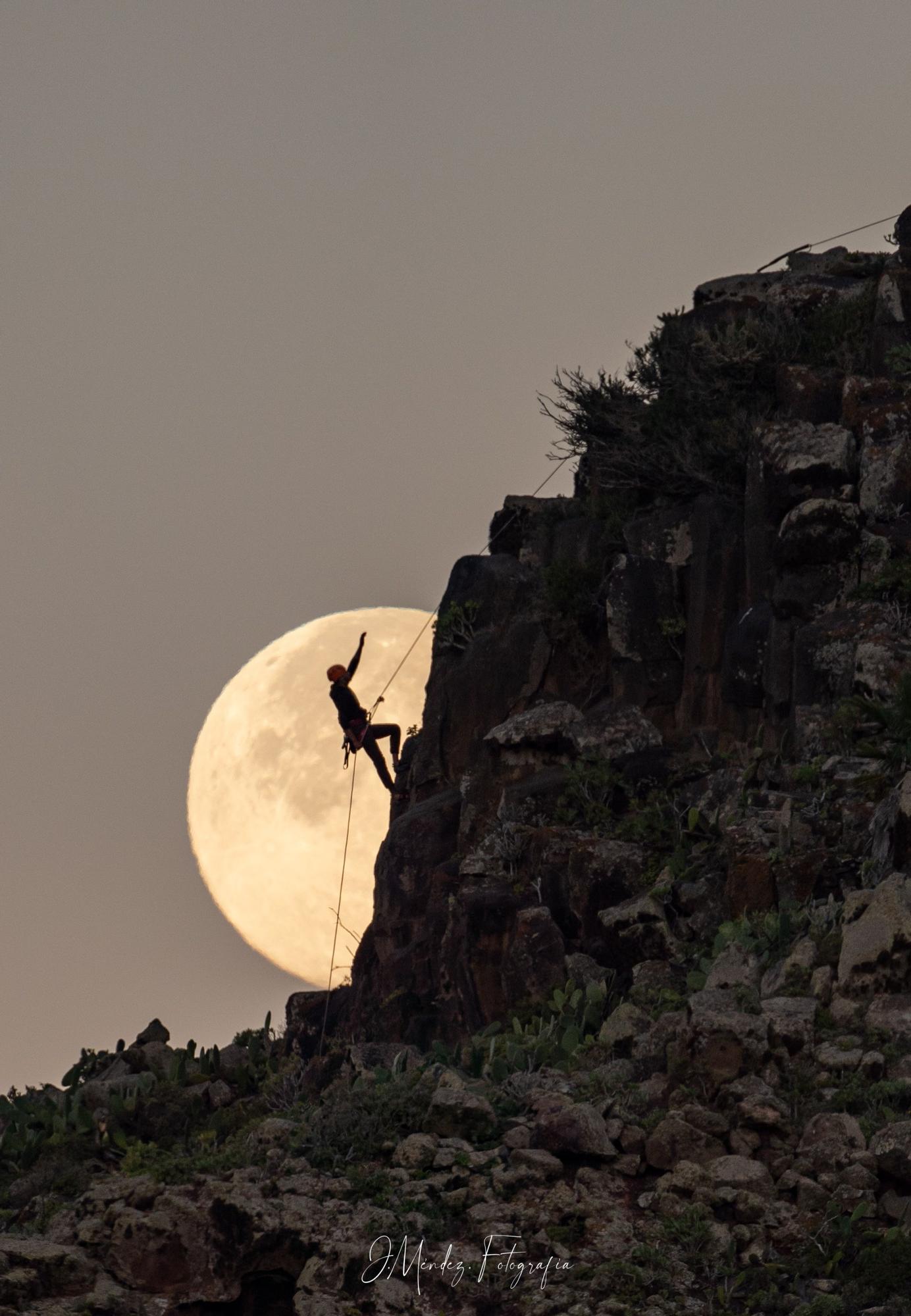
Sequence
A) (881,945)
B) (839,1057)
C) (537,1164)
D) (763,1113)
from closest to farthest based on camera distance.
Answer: (537,1164) → (763,1113) → (839,1057) → (881,945)

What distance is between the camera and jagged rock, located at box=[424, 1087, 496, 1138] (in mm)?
14930

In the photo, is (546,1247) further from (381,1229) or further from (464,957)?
(464,957)

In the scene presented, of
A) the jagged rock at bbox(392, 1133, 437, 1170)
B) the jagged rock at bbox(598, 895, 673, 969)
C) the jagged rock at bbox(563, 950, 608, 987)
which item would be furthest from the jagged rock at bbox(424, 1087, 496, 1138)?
the jagged rock at bbox(598, 895, 673, 969)

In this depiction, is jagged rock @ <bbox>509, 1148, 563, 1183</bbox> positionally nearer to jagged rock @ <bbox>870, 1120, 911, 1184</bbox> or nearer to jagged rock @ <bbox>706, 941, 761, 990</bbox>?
jagged rock @ <bbox>870, 1120, 911, 1184</bbox>

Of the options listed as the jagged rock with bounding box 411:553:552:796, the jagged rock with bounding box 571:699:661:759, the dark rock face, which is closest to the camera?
the dark rock face

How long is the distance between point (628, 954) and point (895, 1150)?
7.60 m

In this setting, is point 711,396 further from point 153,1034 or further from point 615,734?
point 153,1034

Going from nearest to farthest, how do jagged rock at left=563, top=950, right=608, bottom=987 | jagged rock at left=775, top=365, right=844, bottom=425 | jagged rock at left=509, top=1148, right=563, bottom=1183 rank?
jagged rock at left=509, top=1148, right=563, bottom=1183 < jagged rock at left=563, top=950, right=608, bottom=987 < jagged rock at left=775, top=365, right=844, bottom=425

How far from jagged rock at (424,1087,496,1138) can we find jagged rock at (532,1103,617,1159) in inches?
22.2

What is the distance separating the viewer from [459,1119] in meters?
14.9

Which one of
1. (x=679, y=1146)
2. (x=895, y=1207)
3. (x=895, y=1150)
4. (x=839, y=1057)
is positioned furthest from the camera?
(x=839, y=1057)

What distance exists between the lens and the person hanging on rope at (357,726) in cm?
2723

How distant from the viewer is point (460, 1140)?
1464cm

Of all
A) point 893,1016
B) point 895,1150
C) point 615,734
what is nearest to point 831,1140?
point 895,1150
